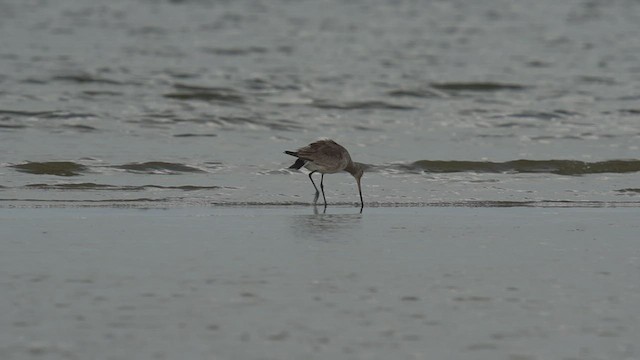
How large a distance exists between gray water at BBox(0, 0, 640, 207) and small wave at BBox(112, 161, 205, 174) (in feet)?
0.07

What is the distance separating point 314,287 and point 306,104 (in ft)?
41.8

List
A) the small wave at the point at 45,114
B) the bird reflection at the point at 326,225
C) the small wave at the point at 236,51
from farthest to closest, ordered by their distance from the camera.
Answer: the small wave at the point at 236,51 < the small wave at the point at 45,114 < the bird reflection at the point at 326,225

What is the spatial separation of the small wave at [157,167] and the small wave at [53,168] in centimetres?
43

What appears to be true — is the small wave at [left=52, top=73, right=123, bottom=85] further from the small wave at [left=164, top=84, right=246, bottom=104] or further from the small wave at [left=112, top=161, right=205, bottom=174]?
the small wave at [left=112, top=161, right=205, bottom=174]

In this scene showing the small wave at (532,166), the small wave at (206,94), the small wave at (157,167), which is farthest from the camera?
the small wave at (206,94)

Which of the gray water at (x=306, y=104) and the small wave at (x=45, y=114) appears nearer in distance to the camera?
the gray water at (x=306, y=104)

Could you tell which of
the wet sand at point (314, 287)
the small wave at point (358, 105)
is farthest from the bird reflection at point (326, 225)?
the small wave at point (358, 105)

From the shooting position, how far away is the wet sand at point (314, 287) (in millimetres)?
6363

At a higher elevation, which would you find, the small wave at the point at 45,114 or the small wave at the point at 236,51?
the small wave at the point at 236,51

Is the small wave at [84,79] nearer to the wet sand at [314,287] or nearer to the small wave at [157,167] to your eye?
the small wave at [157,167]

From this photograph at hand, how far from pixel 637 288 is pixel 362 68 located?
58.2 feet

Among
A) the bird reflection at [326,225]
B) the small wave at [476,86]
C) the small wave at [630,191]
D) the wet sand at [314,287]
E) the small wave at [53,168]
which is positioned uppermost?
the small wave at [476,86]

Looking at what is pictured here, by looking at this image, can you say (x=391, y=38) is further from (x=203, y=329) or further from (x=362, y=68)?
(x=203, y=329)

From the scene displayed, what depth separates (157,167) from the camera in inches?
553
